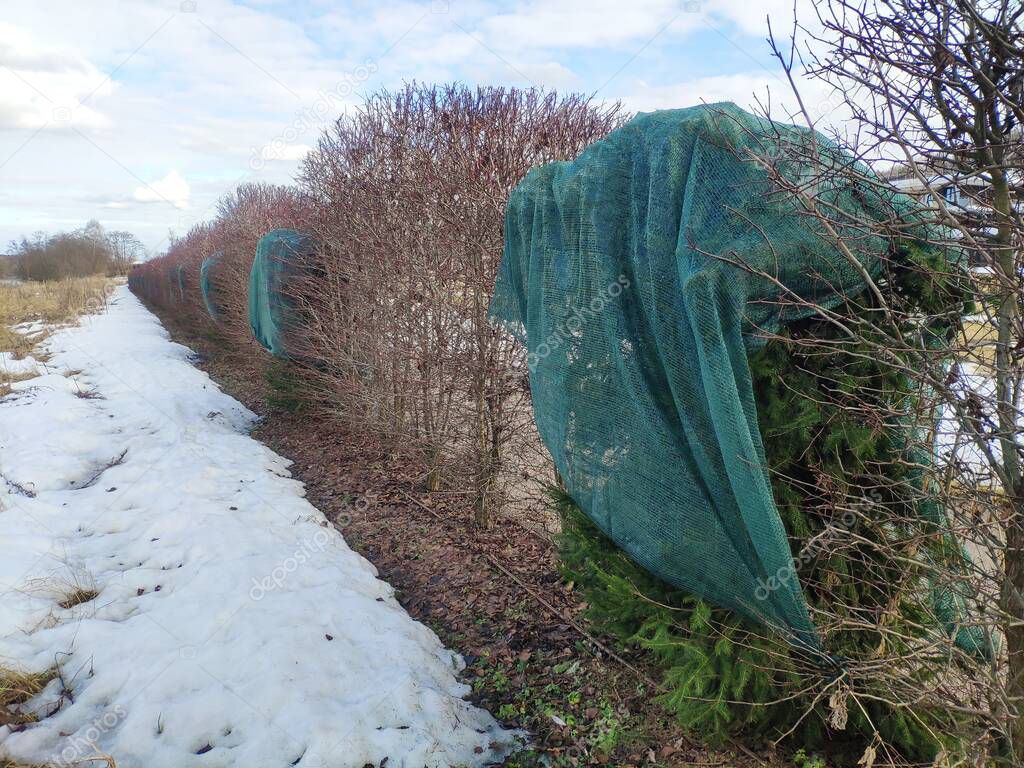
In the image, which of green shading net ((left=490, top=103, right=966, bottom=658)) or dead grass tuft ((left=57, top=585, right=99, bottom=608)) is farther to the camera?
dead grass tuft ((left=57, top=585, right=99, bottom=608))

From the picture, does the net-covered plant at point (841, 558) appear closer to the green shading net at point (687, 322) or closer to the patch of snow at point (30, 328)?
the green shading net at point (687, 322)

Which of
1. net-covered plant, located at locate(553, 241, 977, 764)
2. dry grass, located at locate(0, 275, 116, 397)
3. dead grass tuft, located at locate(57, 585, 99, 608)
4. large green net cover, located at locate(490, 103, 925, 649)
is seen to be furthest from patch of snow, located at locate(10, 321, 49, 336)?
net-covered plant, located at locate(553, 241, 977, 764)

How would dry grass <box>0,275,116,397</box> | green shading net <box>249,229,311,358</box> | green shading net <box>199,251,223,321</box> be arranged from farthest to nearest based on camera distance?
dry grass <box>0,275,116,397</box> → green shading net <box>199,251,223,321</box> → green shading net <box>249,229,311,358</box>

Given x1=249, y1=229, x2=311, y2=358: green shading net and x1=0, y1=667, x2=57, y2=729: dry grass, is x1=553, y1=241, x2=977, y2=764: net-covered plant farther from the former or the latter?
x1=249, y1=229, x2=311, y2=358: green shading net

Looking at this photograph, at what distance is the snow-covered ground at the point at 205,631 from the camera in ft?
9.63

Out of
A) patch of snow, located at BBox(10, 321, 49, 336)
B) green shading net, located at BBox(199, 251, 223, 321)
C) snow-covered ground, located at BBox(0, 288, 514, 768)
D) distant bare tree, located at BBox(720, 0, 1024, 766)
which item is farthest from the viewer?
patch of snow, located at BBox(10, 321, 49, 336)

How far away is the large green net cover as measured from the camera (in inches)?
84.2

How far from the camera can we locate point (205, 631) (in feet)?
12.3

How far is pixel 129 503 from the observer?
19.0 ft

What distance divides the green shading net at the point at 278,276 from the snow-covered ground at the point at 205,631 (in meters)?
2.19

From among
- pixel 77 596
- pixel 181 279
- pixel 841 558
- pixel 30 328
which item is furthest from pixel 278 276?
pixel 30 328

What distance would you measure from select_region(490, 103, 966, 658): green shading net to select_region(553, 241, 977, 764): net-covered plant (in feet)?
0.45

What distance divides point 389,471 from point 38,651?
396cm

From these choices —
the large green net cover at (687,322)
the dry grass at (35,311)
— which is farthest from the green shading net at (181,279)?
the large green net cover at (687,322)
